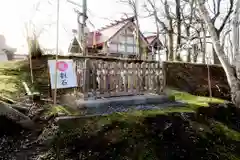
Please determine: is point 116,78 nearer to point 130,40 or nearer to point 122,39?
point 122,39

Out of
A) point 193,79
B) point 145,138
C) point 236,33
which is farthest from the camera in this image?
point 193,79

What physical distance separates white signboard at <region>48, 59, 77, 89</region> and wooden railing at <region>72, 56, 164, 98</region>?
286mm

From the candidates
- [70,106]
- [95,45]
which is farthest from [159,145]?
[95,45]

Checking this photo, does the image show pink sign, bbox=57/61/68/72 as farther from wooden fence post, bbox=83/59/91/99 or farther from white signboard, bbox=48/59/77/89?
wooden fence post, bbox=83/59/91/99

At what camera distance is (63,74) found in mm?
6250

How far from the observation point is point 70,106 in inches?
244

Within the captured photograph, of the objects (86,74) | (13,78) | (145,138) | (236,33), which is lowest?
(145,138)

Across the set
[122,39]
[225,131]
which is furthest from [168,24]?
[225,131]

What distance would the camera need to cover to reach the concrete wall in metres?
14.1

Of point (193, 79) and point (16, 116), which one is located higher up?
point (193, 79)

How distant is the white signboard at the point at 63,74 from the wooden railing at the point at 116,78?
0.94 feet

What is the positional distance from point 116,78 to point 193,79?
9.78 meters

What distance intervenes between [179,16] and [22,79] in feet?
49.5

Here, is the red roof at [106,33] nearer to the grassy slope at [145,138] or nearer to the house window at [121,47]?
the house window at [121,47]
